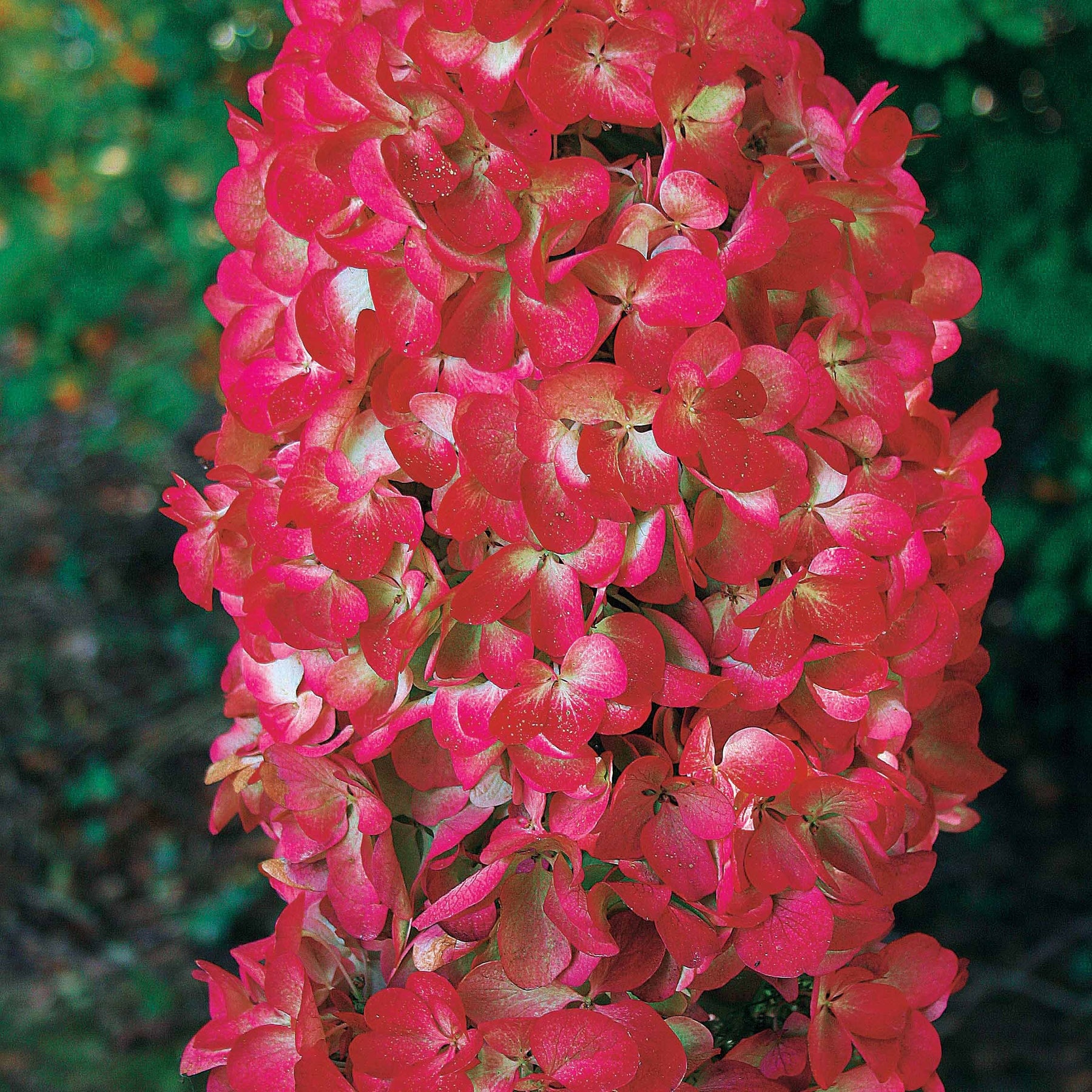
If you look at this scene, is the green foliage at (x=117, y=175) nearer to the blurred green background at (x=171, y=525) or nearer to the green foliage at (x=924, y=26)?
the blurred green background at (x=171, y=525)

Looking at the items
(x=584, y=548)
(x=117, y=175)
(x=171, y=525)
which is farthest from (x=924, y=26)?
(x=171, y=525)

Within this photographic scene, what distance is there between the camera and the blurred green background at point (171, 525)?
1.46 meters

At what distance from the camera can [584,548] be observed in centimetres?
64

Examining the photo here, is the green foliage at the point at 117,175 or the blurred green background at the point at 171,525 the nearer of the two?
the blurred green background at the point at 171,525

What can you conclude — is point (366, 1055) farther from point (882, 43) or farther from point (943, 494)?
point (882, 43)

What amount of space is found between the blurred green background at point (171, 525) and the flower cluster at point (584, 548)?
59 centimetres

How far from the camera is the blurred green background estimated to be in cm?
146

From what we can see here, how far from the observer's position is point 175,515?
0.78 m

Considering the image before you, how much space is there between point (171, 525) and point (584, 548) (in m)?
2.41

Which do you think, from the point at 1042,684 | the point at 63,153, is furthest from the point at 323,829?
the point at 1042,684

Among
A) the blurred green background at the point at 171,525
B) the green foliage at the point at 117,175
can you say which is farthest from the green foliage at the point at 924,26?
the green foliage at the point at 117,175

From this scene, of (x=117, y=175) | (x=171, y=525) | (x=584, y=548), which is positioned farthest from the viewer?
(x=171, y=525)

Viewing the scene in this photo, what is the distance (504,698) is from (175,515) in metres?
0.31

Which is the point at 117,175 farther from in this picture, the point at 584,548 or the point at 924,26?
the point at 584,548
